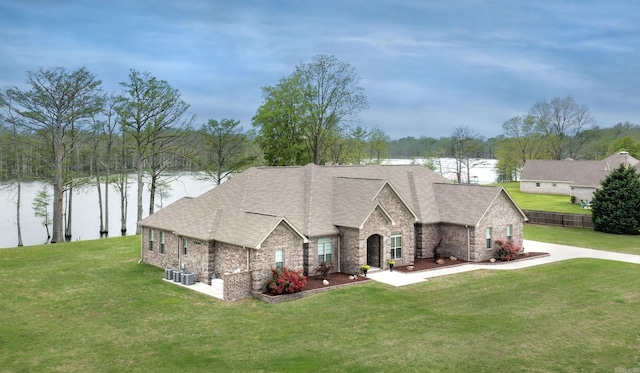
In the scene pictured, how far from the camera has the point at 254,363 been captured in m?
14.3

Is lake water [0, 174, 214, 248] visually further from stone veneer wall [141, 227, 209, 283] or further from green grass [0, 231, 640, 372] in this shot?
green grass [0, 231, 640, 372]

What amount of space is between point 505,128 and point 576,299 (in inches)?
3037

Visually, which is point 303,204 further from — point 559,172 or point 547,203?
point 559,172

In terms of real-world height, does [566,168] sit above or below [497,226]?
above

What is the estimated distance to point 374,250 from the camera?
27.4 metres

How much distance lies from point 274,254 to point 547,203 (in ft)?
144

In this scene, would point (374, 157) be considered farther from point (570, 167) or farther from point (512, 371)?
point (512, 371)

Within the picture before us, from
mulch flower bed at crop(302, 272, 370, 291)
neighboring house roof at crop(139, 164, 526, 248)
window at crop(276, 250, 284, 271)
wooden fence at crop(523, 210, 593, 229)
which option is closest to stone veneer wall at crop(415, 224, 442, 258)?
neighboring house roof at crop(139, 164, 526, 248)

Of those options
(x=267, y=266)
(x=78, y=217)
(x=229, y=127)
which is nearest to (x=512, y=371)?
(x=267, y=266)

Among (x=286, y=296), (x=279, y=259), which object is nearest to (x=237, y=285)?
(x=286, y=296)

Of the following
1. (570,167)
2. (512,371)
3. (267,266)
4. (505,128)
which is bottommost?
(512,371)

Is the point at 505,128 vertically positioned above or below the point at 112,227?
above

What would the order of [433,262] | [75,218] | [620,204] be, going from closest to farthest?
[433,262], [620,204], [75,218]

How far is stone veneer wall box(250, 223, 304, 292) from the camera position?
864 inches
